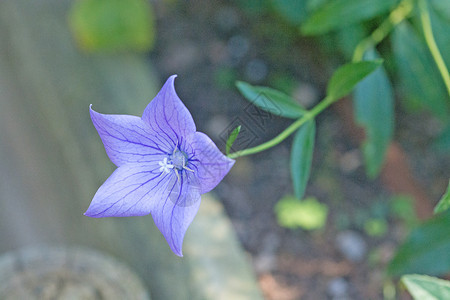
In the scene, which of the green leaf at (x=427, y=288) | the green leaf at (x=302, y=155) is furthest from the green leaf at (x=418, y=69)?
the green leaf at (x=427, y=288)

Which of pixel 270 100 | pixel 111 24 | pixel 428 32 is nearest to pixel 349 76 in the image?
pixel 270 100

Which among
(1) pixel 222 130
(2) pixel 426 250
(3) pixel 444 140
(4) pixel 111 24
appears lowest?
(2) pixel 426 250

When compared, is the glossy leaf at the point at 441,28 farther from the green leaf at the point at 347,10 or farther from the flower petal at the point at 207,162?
the flower petal at the point at 207,162

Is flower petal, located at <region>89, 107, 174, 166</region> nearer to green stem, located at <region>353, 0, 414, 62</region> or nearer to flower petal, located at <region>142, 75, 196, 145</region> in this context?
flower petal, located at <region>142, 75, 196, 145</region>

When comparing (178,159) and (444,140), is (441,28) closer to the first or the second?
(444,140)

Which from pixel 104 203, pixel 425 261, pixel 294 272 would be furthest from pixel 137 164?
pixel 294 272

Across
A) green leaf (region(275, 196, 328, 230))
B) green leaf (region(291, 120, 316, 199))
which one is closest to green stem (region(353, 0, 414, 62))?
green leaf (region(291, 120, 316, 199))

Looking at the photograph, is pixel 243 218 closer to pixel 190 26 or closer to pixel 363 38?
pixel 363 38
